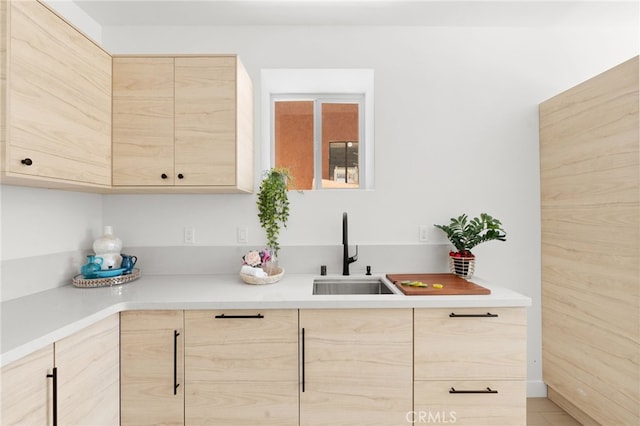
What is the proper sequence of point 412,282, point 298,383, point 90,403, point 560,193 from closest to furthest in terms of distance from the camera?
point 90,403
point 298,383
point 412,282
point 560,193

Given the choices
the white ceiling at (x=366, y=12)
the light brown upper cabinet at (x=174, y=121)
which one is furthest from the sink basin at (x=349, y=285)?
the white ceiling at (x=366, y=12)

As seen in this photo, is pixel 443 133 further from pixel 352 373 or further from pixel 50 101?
pixel 50 101

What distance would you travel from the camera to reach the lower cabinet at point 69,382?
105 centimetres

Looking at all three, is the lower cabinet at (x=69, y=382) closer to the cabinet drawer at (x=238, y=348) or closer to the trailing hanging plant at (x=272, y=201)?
the cabinet drawer at (x=238, y=348)

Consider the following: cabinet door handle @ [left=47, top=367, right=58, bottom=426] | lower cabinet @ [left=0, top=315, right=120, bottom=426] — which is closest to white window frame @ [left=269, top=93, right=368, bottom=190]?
lower cabinet @ [left=0, top=315, right=120, bottom=426]

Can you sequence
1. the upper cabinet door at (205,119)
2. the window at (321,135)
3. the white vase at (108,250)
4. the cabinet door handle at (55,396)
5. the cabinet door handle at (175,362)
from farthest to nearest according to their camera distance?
the window at (321,135) < the white vase at (108,250) < the upper cabinet door at (205,119) < the cabinet door handle at (175,362) < the cabinet door handle at (55,396)

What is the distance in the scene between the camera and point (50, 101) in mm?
1377

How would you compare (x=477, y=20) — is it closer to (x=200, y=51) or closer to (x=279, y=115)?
(x=279, y=115)

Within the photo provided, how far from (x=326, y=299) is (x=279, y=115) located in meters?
1.53

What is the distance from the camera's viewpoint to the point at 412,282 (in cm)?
184

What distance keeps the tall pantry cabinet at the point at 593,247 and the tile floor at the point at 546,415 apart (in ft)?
0.15

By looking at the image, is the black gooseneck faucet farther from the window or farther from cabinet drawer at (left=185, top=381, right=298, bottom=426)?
cabinet drawer at (left=185, top=381, right=298, bottom=426)

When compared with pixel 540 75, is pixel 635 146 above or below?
below

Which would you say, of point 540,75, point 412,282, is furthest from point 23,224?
point 540,75
